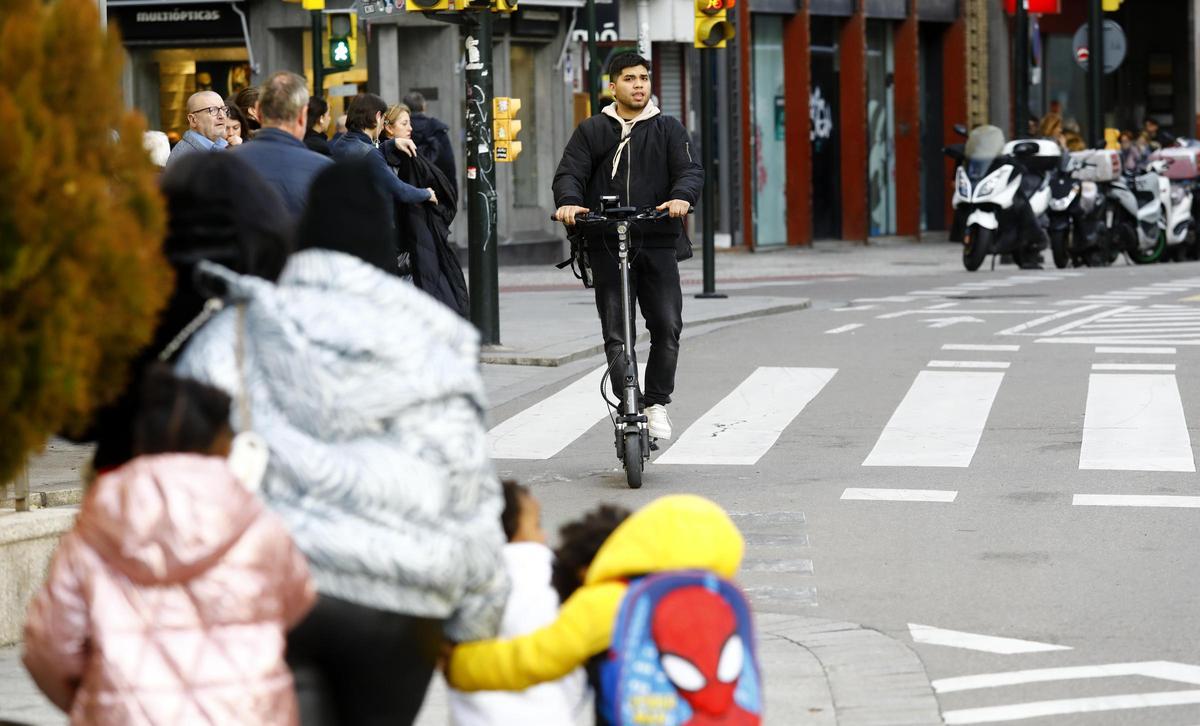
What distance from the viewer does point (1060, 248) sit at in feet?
84.3

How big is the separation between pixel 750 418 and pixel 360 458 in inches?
327

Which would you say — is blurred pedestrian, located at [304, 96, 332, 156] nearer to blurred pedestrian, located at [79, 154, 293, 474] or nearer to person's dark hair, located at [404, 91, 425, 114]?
person's dark hair, located at [404, 91, 425, 114]

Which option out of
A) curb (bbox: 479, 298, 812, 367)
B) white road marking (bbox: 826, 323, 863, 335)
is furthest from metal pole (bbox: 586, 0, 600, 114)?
curb (bbox: 479, 298, 812, 367)

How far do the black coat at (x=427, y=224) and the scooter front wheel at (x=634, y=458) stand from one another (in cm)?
422

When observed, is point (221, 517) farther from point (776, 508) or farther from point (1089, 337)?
point (1089, 337)

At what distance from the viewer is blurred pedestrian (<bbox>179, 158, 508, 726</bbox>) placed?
130 inches

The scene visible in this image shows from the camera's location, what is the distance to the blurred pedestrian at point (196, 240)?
3.46 m

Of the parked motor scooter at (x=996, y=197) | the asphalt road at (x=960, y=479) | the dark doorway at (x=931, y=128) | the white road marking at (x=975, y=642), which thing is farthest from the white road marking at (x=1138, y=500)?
the dark doorway at (x=931, y=128)

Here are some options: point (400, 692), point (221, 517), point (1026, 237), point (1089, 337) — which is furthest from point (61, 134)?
point (1026, 237)

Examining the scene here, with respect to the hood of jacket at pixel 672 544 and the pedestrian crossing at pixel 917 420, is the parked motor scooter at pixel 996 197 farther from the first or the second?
the hood of jacket at pixel 672 544

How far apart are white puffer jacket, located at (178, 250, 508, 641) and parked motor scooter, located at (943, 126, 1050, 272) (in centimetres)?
2125

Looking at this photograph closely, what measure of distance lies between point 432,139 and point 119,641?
422 inches

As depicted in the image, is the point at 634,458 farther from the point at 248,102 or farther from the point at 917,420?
the point at 248,102

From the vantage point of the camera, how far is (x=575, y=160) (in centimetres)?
966
